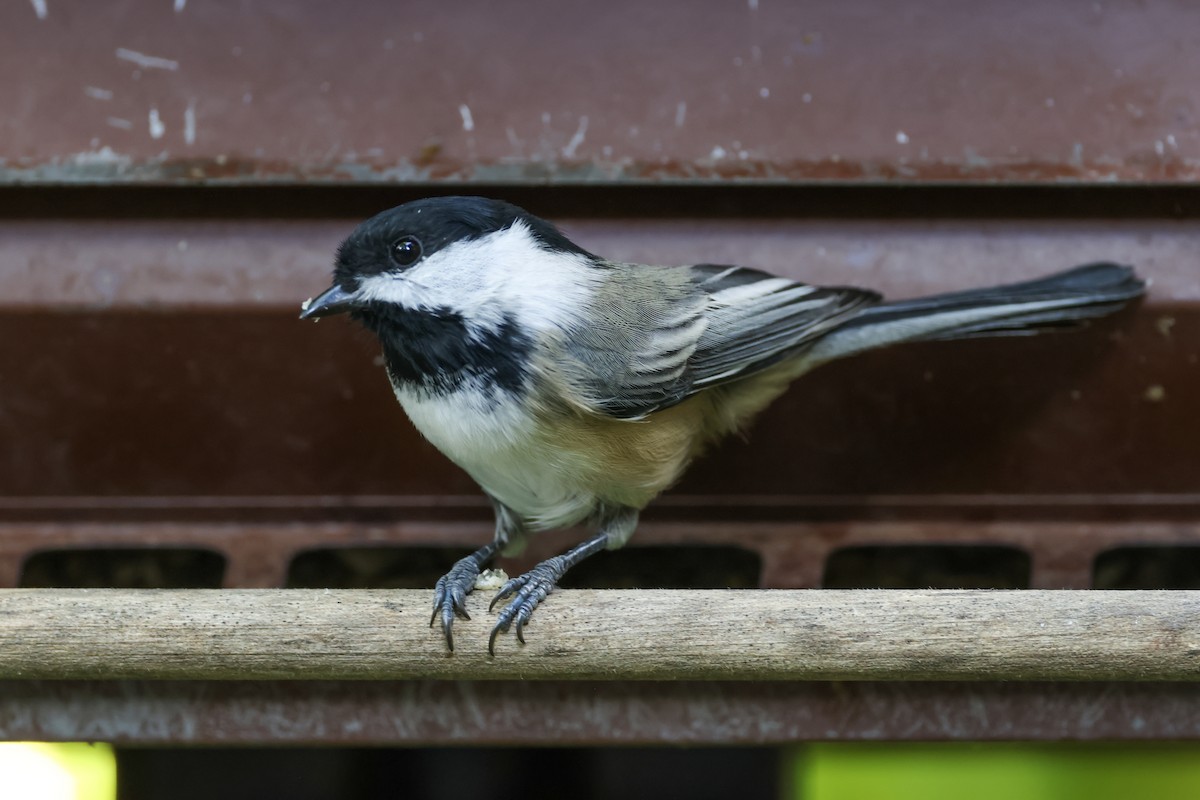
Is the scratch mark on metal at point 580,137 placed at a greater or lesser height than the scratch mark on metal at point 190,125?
lesser

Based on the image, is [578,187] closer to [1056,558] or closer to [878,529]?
[878,529]

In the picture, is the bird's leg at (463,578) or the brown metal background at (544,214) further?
the brown metal background at (544,214)

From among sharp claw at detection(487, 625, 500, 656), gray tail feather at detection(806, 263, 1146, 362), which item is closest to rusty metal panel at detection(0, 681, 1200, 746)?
sharp claw at detection(487, 625, 500, 656)

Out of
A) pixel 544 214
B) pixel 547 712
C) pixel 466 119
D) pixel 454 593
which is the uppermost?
pixel 466 119

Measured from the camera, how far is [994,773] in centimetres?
225

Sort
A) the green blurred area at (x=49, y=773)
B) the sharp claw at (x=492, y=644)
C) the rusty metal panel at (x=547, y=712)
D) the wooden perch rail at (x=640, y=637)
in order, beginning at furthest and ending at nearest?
the green blurred area at (x=49, y=773) → the rusty metal panel at (x=547, y=712) → the sharp claw at (x=492, y=644) → the wooden perch rail at (x=640, y=637)

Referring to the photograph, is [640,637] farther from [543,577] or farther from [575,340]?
[575,340]

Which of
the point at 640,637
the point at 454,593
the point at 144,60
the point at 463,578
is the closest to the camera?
the point at 640,637

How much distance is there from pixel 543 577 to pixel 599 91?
76 centimetres

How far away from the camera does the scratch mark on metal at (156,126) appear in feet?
5.88

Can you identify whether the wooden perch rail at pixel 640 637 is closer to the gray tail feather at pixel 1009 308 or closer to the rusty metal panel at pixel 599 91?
the gray tail feather at pixel 1009 308

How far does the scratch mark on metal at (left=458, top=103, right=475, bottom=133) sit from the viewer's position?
5.91ft

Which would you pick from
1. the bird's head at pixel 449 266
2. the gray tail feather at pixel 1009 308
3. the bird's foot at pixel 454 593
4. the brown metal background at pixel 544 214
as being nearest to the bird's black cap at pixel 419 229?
the bird's head at pixel 449 266

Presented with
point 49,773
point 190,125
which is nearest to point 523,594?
point 190,125
